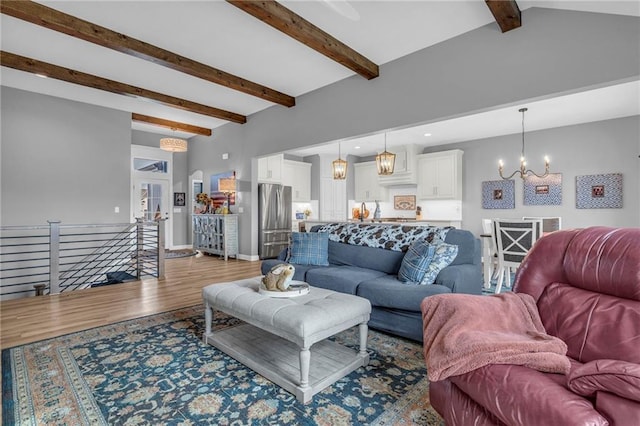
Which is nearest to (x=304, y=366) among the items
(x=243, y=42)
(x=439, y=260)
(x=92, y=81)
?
(x=439, y=260)

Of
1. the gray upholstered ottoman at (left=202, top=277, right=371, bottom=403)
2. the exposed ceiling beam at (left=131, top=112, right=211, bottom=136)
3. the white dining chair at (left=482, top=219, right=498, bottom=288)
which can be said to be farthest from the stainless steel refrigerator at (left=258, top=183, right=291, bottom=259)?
the gray upholstered ottoman at (left=202, top=277, right=371, bottom=403)

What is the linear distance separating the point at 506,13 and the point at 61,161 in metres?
6.52

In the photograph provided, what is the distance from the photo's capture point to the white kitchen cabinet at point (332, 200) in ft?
27.7

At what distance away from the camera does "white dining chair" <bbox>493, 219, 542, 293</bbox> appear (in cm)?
392

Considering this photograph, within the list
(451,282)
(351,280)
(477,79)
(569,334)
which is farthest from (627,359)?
(477,79)

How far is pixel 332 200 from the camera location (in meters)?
8.60

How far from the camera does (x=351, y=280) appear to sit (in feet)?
10.0

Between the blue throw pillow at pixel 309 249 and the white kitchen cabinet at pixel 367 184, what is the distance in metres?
4.62

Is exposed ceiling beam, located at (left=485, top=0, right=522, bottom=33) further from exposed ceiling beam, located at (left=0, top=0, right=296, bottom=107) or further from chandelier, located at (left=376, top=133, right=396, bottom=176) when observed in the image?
exposed ceiling beam, located at (left=0, top=0, right=296, bottom=107)

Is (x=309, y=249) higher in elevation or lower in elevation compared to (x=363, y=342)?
higher

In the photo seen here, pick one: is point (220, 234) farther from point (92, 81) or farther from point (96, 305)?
point (92, 81)

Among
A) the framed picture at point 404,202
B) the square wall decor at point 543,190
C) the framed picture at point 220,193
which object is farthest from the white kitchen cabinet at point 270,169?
the square wall decor at point 543,190

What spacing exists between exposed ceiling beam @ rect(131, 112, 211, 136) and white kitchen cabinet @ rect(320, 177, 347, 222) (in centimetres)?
310

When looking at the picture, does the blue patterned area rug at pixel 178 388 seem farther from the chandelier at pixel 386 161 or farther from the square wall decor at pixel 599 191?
the square wall decor at pixel 599 191
